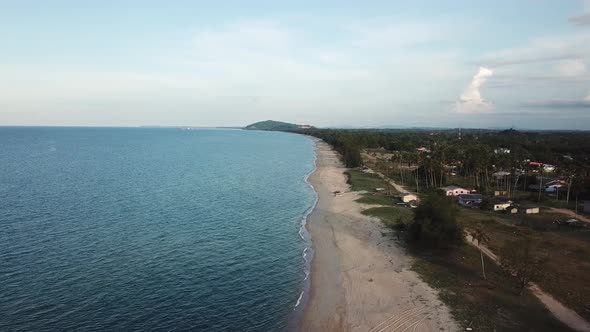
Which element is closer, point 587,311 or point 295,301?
point 587,311

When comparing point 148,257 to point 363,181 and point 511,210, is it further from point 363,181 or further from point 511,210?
point 363,181

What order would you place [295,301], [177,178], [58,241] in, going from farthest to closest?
[177,178] → [58,241] → [295,301]

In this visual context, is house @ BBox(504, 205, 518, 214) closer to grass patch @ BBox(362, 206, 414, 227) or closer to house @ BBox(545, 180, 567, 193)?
grass patch @ BBox(362, 206, 414, 227)

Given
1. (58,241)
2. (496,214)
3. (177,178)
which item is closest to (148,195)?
(177,178)

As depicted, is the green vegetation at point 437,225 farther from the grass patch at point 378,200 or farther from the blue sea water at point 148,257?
the grass patch at point 378,200

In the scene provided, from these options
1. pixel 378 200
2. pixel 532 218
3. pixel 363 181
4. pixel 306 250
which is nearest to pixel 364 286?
pixel 306 250

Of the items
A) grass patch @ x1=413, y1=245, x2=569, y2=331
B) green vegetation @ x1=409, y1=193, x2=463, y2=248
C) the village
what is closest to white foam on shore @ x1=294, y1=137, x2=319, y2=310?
the village

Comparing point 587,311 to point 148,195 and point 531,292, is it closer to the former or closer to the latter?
point 531,292
